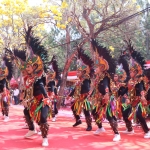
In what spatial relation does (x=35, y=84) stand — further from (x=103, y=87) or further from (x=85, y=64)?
(x=85, y=64)

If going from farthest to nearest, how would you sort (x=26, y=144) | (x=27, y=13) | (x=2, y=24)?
(x=2, y=24) < (x=27, y=13) < (x=26, y=144)

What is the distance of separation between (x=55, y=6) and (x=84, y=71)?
310 inches

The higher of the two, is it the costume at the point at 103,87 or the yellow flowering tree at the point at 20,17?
the yellow flowering tree at the point at 20,17

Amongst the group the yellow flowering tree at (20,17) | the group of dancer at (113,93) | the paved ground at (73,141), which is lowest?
the paved ground at (73,141)

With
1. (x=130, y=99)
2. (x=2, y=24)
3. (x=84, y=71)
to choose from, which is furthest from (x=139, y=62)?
(x=2, y=24)

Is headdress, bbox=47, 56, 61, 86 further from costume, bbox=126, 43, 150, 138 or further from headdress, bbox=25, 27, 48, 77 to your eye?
costume, bbox=126, 43, 150, 138

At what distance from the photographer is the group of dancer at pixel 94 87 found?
5.30 m

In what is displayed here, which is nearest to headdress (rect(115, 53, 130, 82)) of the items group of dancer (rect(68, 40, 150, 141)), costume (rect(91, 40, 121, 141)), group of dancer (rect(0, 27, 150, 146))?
group of dancer (rect(0, 27, 150, 146))

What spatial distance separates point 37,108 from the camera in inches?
205

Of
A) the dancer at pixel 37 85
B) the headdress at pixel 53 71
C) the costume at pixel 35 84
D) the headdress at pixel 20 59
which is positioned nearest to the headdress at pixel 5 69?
the headdress at pixel 53 71

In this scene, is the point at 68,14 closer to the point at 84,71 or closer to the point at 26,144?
the point at 84,71

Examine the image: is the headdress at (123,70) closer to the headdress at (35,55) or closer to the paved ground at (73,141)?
the paved ground at (73,141)

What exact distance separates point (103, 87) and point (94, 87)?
0.33 metres

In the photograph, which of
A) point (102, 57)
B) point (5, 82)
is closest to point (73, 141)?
point (102, 57)
